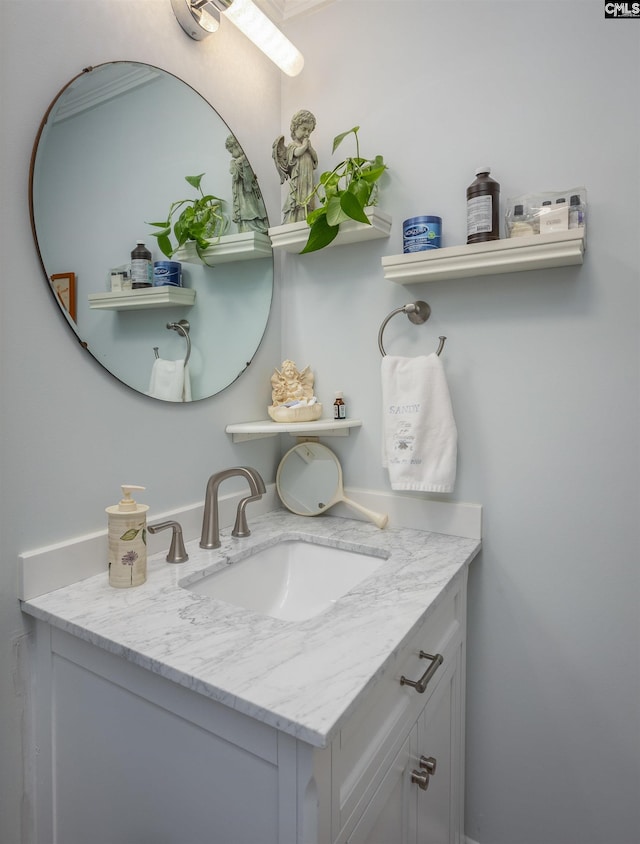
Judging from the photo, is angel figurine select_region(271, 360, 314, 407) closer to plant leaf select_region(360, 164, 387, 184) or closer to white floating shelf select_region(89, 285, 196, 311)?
white floating shelf select_region(89, 285, 196, 311)

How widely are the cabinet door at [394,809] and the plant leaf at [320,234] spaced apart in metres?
1.13

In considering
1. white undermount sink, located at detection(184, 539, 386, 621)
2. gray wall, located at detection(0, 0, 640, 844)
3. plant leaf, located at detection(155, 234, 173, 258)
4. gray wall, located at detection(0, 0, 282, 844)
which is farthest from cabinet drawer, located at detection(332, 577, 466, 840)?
plant leaf, located at detection(155, 234, 173, 258)

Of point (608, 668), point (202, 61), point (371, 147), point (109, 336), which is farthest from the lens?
point (371, 147)

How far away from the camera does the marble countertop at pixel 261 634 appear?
0.63m

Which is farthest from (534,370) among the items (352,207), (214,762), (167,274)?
(214,762)

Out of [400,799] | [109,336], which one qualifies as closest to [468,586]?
[400,799]

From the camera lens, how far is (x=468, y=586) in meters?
1.29

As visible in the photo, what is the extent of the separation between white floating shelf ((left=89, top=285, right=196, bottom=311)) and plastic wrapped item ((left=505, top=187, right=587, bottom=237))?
0.78 metres

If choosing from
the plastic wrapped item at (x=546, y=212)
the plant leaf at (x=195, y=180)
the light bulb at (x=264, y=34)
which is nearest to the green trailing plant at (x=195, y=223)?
the plant leaf at (x=195, y=180)

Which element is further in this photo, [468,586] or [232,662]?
[468,586]

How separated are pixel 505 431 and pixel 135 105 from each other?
1.14m

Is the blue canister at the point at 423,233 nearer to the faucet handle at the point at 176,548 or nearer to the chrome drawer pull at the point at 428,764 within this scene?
the faucet handle at the point at 176,548

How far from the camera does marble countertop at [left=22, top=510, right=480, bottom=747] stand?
0.63 metres

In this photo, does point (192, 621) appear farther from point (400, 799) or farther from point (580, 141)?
point (580, 141)
